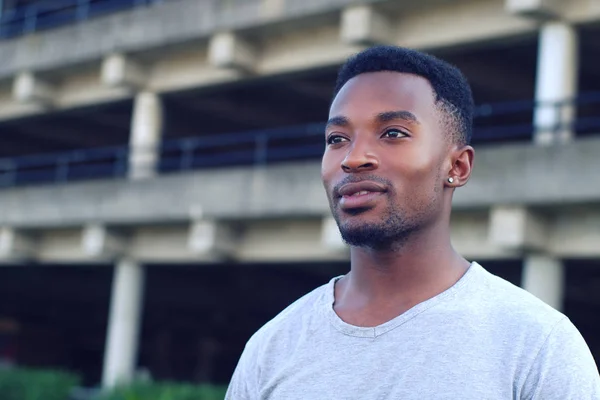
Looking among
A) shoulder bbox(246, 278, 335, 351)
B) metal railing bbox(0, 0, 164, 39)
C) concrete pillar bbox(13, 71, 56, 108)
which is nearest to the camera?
shoulder bbox(246, 278, 335, 351)

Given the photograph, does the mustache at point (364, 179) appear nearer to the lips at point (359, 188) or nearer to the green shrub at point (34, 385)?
the lips at point (359, 188)

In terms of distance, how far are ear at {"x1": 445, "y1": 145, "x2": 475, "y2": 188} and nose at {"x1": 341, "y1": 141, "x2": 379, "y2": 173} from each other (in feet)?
0.76

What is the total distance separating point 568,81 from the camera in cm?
1408

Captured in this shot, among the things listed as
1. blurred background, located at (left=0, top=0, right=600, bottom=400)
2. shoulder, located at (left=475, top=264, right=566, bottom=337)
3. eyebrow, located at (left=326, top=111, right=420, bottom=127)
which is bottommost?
shoulder, located at (left=475, top=264, right=566, bottom=337)

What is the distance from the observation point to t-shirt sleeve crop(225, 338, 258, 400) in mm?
2555

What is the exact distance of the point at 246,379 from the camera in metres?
2.59

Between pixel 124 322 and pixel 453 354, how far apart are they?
17.9 meters

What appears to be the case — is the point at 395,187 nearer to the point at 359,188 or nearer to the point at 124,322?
the point at 359,188

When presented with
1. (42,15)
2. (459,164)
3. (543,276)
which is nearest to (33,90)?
(42,15)

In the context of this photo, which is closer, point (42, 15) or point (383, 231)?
point (383, 231)

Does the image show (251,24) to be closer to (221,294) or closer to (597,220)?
(597,220)

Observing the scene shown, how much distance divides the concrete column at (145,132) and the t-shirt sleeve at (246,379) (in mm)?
16856

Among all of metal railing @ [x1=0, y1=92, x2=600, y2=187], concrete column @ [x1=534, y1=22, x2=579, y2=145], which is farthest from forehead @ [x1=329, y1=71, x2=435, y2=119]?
concrete column @ [x1=534, y1=22, x2=579, y2=145]

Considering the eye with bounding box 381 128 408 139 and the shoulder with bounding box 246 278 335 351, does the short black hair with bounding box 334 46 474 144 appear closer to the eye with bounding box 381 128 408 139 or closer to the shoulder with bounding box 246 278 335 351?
the eye with bounding box 381 128 408 139
